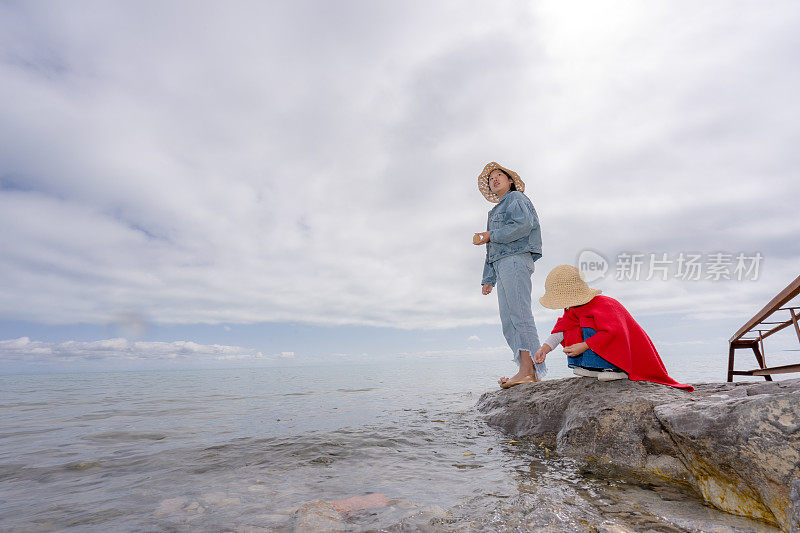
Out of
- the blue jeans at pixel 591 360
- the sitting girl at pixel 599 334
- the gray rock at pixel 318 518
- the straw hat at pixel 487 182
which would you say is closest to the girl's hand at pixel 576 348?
the sitting girl at pixel 599 334

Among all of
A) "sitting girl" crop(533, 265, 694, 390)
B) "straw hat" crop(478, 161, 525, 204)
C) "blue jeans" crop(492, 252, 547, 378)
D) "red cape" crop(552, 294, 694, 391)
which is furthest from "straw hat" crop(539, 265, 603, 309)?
"straw hat" crop(478, 161, 525, 204)

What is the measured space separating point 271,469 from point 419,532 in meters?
1.92

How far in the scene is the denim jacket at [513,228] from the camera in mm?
5043

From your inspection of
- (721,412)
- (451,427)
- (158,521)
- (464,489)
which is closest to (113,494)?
(158,521)

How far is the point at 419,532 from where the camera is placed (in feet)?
6.27

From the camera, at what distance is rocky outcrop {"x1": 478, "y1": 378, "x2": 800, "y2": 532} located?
1809 mm

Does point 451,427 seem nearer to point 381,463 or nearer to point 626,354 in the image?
point 381,463

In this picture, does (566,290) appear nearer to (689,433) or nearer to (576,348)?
(576,348)

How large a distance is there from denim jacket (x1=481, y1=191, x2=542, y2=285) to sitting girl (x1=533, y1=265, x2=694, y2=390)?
55.7 inches

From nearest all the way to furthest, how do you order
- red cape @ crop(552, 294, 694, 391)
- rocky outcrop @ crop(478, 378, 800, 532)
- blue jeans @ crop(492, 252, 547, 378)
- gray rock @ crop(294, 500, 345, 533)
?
rocky outcrop @ crop(478, 378, 800, 532) < gray rock @ crop(294, 500, 345, 533) < red cape @ crop(552, 294, 694, 391) < blue jeans @ crop(492, 252, 547, 378)

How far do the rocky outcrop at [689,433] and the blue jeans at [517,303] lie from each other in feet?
2.20

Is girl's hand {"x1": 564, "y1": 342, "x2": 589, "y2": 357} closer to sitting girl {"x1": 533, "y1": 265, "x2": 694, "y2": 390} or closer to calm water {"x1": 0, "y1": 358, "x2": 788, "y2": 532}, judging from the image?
sitting girl {"x1": 533, "y1": 265, "x2": 694, "y2": 390}

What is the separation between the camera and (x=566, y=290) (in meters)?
3.62

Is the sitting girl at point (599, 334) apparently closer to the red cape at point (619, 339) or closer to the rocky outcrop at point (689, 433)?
the red cape at point (619, 339)
